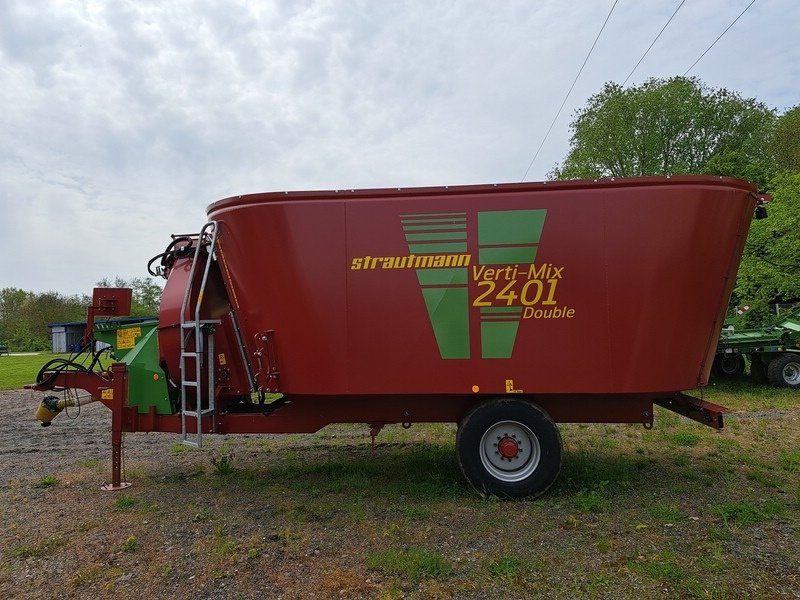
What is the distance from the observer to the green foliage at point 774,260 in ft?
42.0

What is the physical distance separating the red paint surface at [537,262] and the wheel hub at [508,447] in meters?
0.53

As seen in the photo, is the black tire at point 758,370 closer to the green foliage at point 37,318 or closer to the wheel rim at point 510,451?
the wheel rim at point 510,451

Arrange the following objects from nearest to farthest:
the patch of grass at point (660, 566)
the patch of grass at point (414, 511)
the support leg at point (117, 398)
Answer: the patch of grass at point (660, 566), the patch of grass at point (414, 511), the support leg at point (117, 398)

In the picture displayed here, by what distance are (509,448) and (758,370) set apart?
1020cm

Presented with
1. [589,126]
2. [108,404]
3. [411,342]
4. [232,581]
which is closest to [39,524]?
[108,404]

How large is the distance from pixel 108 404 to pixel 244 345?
68.3 inches

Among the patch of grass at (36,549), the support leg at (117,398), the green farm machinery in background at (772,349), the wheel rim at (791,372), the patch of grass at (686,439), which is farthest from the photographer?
the wheel rim at (791,372)

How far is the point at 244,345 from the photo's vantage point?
5.16 m

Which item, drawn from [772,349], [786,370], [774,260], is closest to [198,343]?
[772,349]

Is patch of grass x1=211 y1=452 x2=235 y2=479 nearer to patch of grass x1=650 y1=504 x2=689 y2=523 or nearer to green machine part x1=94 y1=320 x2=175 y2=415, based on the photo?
green machine part x1=94 y1=320 x2=175 y2=415

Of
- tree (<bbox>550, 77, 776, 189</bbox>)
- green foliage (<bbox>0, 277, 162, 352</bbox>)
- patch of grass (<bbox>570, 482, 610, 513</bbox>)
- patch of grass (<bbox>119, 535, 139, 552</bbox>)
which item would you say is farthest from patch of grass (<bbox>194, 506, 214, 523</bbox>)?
green foliage (<bbox>0, 277, 162, 352</bbox>)

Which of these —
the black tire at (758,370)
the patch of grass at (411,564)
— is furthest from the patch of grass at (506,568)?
the black tire at (758,370)

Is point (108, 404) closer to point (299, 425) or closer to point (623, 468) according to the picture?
point (299, 425)

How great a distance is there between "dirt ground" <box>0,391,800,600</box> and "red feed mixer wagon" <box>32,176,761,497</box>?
2.23 feet
